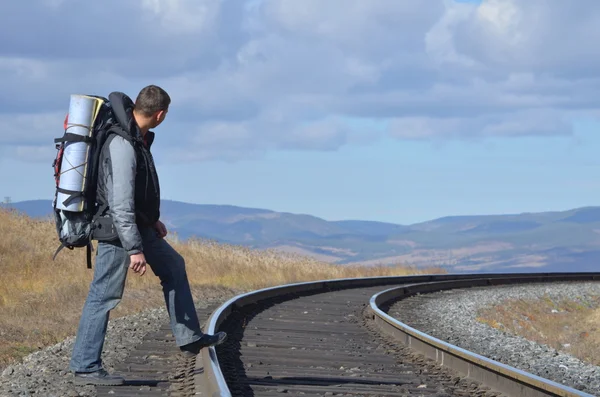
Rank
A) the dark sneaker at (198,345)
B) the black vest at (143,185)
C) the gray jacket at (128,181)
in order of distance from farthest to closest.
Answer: the dark sneaker at (198,345)
the black vest at (143,185)
the gray jacket at (128,181)

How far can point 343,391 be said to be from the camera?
7.70 metres

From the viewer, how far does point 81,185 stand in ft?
22.4

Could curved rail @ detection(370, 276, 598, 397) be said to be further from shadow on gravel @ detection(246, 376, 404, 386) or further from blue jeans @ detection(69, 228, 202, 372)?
blue jeans @ detection(69, 228, 202, 372)

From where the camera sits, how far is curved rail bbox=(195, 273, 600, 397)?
23.5 ft

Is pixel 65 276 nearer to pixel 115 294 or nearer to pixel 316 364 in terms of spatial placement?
pixel 316 364

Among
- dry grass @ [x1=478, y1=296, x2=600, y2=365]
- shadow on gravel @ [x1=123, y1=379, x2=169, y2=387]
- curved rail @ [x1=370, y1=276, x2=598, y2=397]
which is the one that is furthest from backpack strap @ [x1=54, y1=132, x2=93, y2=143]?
dry grass @ [x1=478, y1=296, x2=600, y2=365]

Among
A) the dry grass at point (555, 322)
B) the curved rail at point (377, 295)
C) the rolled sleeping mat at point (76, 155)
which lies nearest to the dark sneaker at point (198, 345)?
the curved rail at point (377, 295)

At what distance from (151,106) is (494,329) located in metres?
9.62

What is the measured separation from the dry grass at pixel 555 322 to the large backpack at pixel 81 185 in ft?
28.5

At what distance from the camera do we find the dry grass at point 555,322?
16.2 metres

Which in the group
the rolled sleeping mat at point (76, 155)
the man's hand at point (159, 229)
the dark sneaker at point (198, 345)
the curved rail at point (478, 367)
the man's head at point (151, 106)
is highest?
the man's head at point (151, 106)

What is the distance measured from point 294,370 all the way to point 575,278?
2688 centimetres

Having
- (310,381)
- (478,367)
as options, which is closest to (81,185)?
(310,381)

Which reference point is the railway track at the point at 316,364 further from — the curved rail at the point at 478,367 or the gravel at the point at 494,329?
the gravel at the point at 494,329
